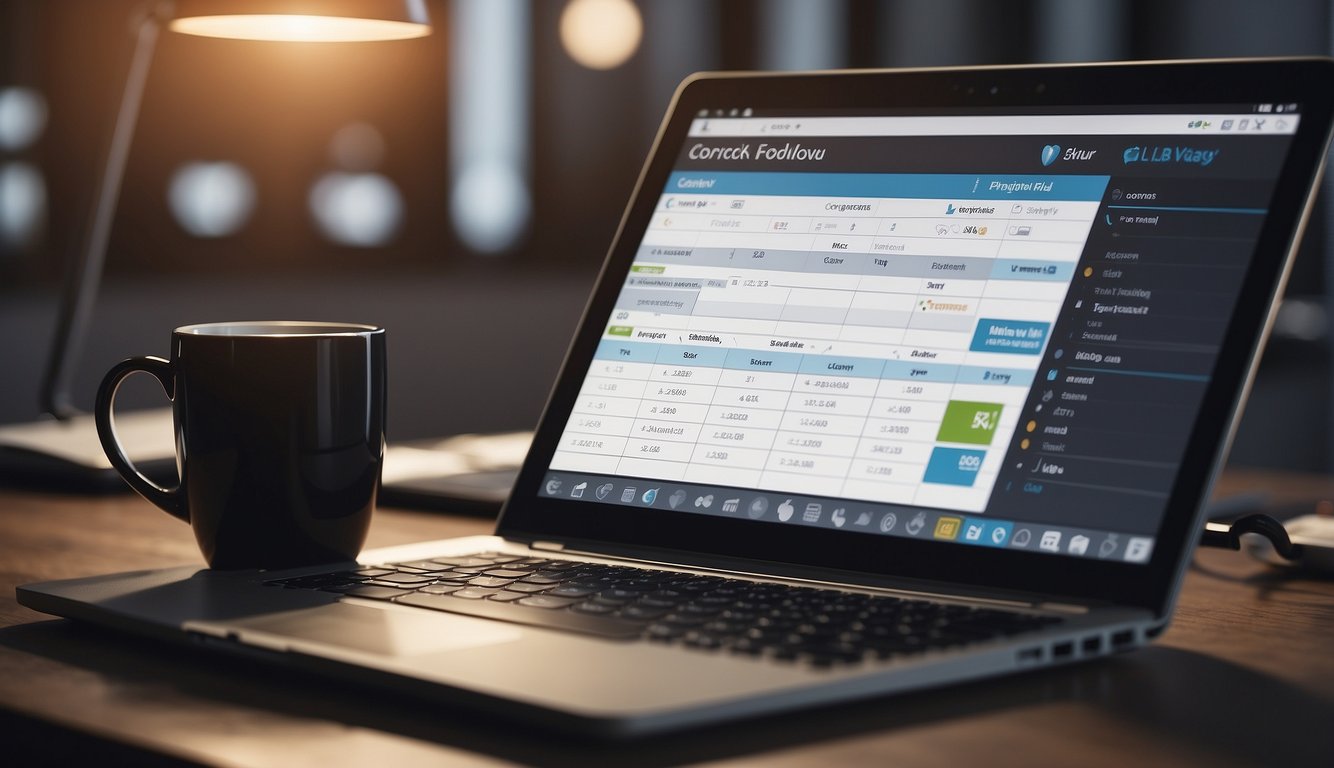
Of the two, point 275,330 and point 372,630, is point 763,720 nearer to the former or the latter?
point 372,630

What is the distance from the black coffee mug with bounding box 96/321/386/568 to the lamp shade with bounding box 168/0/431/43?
37 cm

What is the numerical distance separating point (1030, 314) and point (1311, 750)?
28 cm

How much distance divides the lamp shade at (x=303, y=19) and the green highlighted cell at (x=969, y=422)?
0.58 metres

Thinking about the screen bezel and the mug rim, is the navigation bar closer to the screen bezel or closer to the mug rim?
the screen bezel

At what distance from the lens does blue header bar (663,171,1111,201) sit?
0.76 m

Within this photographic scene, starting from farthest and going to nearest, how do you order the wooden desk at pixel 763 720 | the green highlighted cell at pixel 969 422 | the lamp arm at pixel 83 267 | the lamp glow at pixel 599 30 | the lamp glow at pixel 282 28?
the lamp glow at pixel 599 30 < the lamp arm at pixel 83 267 < the lamp glow at pixel 282 28 < the green highlighted cell at pixel 969 422 < the wooden desk at pixel 763 720

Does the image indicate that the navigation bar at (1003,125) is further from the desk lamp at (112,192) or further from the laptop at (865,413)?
the desk lamp at (112,192)

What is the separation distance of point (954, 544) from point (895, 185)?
22 centimetres

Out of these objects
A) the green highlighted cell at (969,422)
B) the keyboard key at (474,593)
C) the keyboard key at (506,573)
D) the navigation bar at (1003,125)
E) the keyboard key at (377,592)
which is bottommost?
the keyboard key at (377,592)

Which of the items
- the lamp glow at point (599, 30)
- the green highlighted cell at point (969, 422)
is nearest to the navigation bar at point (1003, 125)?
the green highlighted cell at point (969, 422)

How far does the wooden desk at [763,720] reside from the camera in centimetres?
50

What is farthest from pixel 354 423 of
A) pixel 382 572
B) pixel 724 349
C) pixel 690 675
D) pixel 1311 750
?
pixel 1311 750

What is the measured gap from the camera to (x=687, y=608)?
0.65m

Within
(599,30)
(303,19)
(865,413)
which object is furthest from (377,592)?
(599,30)
